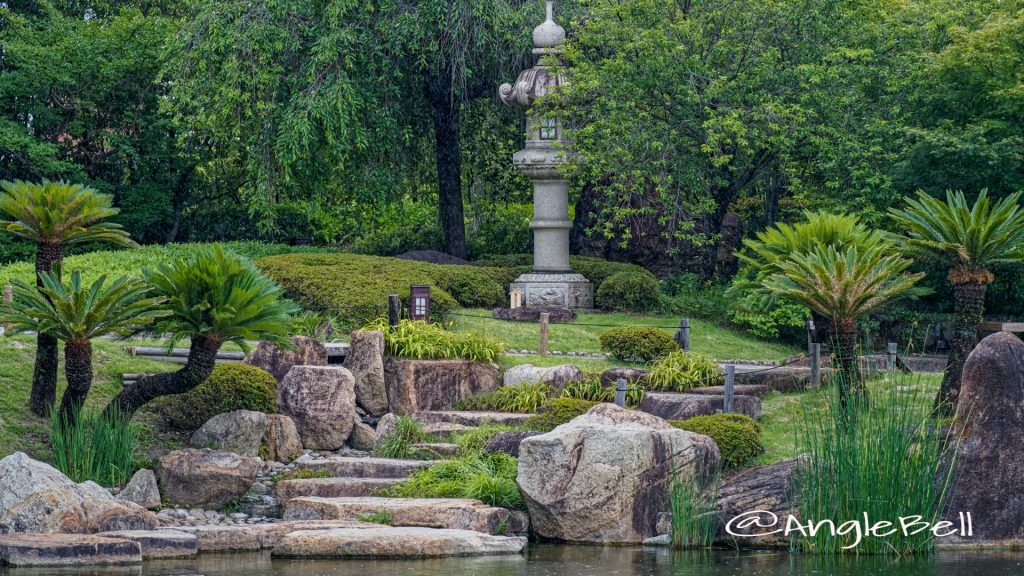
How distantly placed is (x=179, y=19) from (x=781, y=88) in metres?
17.9

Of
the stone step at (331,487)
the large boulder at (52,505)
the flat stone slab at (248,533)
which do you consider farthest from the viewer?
the stone step at (331,487)

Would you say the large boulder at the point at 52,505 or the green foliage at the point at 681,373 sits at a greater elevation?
the green foliage at the point at 681,373

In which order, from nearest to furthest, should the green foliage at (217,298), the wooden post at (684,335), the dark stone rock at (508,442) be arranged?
the green foliage at (217,298) → the dark stone rock at (508,442) → the wooden post at (684,335)

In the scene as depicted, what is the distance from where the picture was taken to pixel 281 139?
79.6 feet

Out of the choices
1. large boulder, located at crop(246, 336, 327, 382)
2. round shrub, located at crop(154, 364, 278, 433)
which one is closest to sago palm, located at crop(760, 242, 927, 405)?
large boulder, located at crop(246, 336, 327, 382)

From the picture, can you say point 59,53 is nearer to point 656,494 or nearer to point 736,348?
point 736,348

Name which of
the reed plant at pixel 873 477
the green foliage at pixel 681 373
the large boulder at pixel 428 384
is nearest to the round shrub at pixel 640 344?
the green foliage at pixel 681 373

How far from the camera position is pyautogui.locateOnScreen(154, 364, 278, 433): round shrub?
639 inches

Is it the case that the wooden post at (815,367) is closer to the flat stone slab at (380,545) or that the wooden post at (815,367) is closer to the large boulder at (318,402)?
the flat stone slab at (380,545)

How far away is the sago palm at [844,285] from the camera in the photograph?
14.8 meters

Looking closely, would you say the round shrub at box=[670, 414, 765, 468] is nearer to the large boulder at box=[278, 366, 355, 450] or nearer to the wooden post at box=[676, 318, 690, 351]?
the wooden post at box=[676, 318, 690, 351]

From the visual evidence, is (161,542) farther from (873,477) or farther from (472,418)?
(873,477)

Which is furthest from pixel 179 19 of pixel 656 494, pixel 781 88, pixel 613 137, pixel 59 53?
pixel 656 494

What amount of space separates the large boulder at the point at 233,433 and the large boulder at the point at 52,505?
241cm
